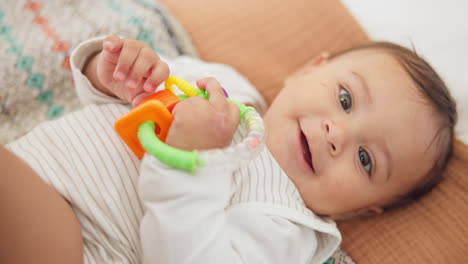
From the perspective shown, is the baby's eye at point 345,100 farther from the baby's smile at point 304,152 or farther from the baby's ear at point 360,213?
the baby's ear at point 360,213

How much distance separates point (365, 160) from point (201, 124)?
0.49 metres

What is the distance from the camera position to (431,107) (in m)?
0.93

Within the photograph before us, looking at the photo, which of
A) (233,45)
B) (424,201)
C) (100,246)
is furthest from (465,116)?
(100,246)

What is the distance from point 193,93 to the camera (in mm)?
757

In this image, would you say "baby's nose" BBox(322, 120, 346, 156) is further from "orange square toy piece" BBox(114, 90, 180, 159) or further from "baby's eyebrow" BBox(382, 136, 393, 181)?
"orange square toy piece" BBox(114, 90, 180, 159)

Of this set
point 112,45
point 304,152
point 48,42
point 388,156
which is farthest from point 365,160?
point 48,42

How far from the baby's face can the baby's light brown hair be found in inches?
0.9

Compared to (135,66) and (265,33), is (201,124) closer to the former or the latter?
(135,66)

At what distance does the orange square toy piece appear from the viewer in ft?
2.11

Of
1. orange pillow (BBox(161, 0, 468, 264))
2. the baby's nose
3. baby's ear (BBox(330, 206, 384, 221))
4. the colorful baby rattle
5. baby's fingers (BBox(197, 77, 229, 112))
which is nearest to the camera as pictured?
the colorful baby rattle

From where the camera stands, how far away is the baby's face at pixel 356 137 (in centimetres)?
90

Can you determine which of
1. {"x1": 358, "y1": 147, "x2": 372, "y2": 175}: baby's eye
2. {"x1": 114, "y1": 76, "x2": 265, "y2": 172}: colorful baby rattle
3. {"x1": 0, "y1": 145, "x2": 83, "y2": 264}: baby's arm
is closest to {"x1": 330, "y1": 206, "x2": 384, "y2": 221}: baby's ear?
{"x1": 358, "y1": 147, "x2": 372, "y2": 175}: baby's eye

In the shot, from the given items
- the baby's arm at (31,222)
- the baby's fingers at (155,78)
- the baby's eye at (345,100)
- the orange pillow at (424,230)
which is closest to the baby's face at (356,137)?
the baby's eye at (345,100)

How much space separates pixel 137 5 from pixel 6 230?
2.98 ft
